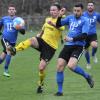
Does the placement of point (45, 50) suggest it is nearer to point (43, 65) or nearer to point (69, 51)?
point (43, 65)

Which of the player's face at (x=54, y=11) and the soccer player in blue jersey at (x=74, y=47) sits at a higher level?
the player's face at (x=54, y=11)

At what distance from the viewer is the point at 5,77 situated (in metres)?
15.3

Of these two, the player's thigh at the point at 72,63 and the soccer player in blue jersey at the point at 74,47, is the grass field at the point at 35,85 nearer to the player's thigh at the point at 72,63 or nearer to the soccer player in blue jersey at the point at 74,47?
the soccer player in blue jersey at the point at 74,47

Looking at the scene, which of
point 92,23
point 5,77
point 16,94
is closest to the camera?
point 16,94

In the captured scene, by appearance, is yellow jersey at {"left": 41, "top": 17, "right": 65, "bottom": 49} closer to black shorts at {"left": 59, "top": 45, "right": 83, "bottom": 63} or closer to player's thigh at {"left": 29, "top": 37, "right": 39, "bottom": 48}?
player's thigh at {"left": 29, "top": 37, "right": 39, "bottom": 48}

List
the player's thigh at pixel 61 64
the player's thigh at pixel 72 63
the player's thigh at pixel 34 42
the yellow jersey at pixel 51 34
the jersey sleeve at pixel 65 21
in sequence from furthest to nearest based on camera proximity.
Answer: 1. the yellow jersey at pixel 51 34
2. the jersey sleeve at pixel 65 21
3. the player's thigh at pixel 34 42
4. the player's thigh at pixel 61 64
5. the player's thigh at pixel 72 63

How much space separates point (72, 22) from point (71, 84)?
2332 millimetres

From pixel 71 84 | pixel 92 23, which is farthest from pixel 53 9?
pixel 92 23

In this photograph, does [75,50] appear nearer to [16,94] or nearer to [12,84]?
[16,94]

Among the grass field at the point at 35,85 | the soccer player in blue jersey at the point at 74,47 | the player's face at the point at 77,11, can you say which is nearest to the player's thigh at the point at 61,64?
the soccer player in blue jersey at the point at 74,47

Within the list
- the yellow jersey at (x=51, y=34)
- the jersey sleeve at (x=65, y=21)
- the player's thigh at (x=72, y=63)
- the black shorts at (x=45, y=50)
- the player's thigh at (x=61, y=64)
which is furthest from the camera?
the yellow jersey at (x=51, y=34)

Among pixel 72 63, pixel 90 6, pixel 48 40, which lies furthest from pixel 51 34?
pixel 90 6

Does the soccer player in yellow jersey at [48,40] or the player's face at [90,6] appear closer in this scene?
the soccer player in yellow jersey at [48,40]

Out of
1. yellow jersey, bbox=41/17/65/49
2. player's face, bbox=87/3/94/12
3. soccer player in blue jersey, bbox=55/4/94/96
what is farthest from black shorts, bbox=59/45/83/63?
player's face, bbox=87/3/94/12
